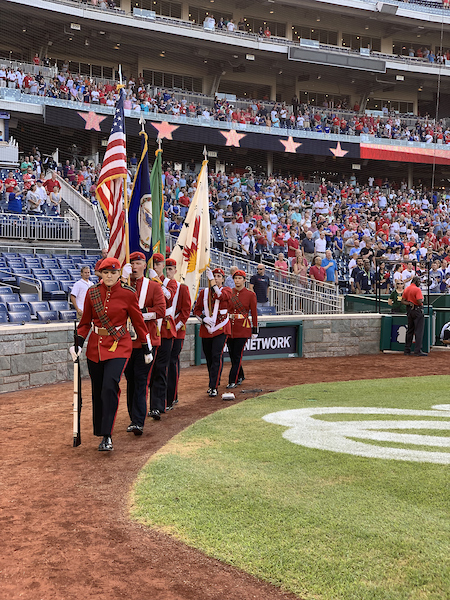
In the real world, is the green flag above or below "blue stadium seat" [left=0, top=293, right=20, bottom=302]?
above

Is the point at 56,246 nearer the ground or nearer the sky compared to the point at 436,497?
nearer the sky

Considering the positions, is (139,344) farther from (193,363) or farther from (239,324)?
(193,363)

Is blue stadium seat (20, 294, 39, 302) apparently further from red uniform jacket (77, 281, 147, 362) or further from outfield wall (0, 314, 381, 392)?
red uniform jacket (77, 281, 147, 362)

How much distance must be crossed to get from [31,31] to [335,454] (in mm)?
33138

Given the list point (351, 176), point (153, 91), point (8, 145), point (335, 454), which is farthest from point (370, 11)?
point (335, 454)

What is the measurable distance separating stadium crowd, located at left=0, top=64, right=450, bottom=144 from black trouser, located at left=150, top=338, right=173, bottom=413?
22622 millimetres

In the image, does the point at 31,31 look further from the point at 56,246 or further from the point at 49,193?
the point at 56,246

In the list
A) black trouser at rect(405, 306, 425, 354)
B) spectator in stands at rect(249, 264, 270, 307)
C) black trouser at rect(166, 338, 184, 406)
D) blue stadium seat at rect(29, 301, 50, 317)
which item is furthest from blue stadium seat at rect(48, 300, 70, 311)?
black trouser at rect(405, 306, 425, 354)

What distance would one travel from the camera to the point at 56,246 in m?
18.9

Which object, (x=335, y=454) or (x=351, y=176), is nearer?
(x=335, y=454)

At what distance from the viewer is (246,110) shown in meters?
38.4

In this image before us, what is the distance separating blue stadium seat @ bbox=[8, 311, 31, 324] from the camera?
37.9ft

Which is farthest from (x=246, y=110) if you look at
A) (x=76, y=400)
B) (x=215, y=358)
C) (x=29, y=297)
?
(x=76, y=400)

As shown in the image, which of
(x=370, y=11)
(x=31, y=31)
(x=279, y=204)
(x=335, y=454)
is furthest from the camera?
(x=370, y=11)
